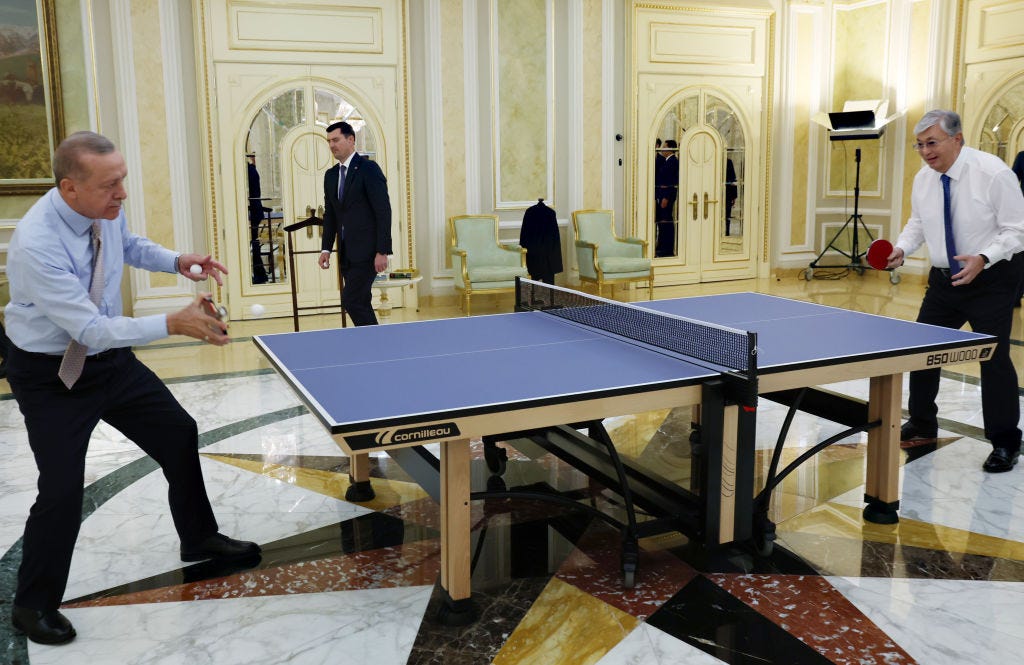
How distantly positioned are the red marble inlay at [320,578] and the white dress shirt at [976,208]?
2.55 m

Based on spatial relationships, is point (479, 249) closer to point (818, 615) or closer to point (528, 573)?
point (528, 573)

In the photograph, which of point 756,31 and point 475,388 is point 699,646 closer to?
point 475,388

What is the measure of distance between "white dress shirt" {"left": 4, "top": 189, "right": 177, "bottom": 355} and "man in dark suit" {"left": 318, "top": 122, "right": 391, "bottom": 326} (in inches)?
123

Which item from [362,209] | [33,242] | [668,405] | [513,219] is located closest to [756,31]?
[513,219]

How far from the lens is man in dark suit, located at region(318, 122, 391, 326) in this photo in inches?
226

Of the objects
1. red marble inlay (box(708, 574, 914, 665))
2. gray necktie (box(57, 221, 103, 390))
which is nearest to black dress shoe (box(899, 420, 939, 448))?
red marble inlay (box(708, 574, 914, 665))

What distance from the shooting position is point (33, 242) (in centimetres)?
245

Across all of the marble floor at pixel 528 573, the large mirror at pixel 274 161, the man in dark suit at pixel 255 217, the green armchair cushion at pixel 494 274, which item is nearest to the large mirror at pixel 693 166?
the green armchair cushion at pixel 494 274

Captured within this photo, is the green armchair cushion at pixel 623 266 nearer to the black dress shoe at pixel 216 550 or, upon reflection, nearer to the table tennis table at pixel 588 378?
the table tennis table at pixel 588 378

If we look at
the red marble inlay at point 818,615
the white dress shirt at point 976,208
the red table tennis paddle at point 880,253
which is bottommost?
the red marble inlay at point 818,615

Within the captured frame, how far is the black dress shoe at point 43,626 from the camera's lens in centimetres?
259

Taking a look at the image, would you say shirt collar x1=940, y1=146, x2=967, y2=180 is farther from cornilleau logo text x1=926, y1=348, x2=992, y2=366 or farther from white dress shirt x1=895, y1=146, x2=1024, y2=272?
cornilleau logo text x1=926, y1=348, x2=992, y2=366

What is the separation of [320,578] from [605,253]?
6.56m

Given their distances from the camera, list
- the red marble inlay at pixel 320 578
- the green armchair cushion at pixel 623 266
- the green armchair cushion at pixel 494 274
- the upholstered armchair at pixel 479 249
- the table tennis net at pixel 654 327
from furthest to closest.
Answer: the green armchair cushion at pixel 623 266, the upholstered armchair at pixel 479 249, the green armchair cushion at pixel 494 274, the red marble inlay at pixel 320 578, the table tennis net at pixel 654 327
